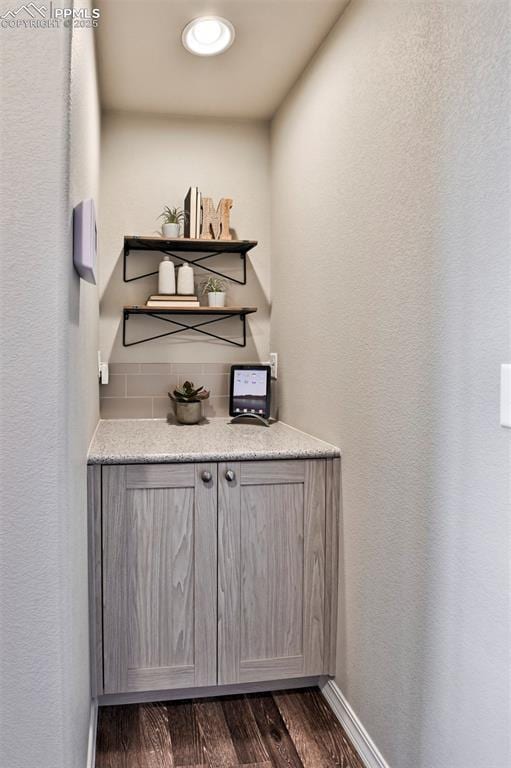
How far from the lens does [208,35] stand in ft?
6.77

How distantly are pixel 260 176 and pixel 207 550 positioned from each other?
1.83 m

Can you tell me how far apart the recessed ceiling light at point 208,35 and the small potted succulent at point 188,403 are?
1.31 meters

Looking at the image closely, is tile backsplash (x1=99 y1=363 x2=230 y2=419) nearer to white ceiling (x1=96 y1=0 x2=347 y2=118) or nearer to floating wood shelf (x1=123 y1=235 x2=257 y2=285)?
floating wood shelf (x1=123 y1=235 x2=257 y2=285)

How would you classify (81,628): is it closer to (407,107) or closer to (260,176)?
(407,107)

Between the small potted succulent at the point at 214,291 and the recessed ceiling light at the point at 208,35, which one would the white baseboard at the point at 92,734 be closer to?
the small potted succulent at the point at 214,291

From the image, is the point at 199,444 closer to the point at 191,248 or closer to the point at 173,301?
the point at 173,301

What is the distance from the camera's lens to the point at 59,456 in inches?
45.4

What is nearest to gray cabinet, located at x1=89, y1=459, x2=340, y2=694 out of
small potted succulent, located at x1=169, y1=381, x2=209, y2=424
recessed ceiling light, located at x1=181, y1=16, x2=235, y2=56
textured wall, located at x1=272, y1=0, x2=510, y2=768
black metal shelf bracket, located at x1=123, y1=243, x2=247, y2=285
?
textured wall, located at x1=272, y1=0, x2=510, y2=768

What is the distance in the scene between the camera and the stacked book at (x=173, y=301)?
8.71ft

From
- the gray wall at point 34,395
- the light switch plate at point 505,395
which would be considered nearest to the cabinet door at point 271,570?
the gray wall at point 34,395

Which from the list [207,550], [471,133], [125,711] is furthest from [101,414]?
[471,133]

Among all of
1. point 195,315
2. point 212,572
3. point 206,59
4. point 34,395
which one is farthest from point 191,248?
point 34,395

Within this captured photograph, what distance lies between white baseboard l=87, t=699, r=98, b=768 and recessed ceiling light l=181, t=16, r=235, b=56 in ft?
7.40

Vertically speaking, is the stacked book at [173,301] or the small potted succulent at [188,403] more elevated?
the stacked book at [173,301]
